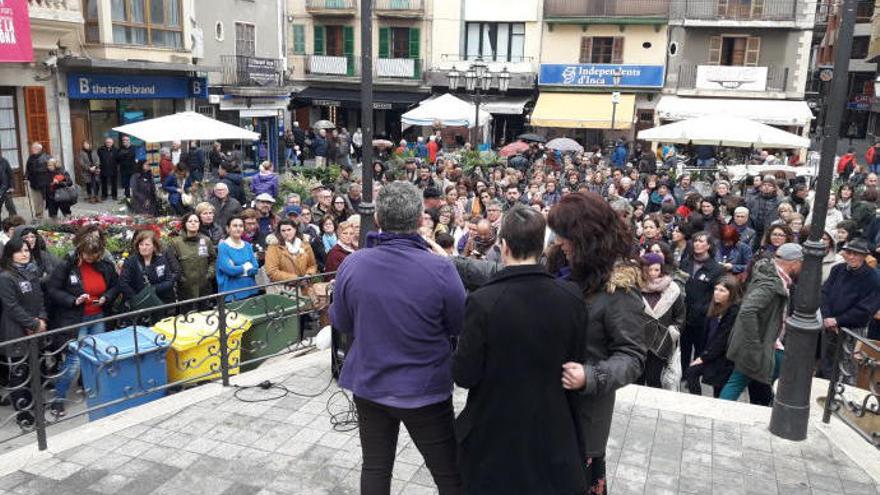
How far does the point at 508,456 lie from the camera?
304cm

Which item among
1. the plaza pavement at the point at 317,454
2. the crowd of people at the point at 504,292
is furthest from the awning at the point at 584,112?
the plaza pavement at the point at 317,454

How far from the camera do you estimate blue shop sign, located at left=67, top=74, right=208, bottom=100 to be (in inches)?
739

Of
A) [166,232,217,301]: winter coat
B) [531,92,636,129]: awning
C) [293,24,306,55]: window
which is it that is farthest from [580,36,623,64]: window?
[166,232,217,301]: winter coat

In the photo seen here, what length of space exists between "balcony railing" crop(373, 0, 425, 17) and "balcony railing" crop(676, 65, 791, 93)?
502 inches

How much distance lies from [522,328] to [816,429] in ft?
13.5

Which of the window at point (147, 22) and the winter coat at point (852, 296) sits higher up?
the window at point (147, 22)

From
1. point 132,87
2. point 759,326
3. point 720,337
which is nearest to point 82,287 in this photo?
point 720,337

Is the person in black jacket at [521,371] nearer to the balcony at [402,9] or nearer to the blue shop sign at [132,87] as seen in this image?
the blue shop sign at [132,87]

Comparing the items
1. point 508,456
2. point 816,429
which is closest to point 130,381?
point 508,456

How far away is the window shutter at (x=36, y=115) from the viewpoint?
17312mm

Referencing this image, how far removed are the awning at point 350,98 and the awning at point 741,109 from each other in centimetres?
1119

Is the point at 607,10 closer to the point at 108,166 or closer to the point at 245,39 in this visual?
the point at 245,39

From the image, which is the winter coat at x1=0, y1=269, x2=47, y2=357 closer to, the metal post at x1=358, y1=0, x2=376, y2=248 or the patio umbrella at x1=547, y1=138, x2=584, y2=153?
the metal post at x1=358, y1=0, x2=376, y2=248

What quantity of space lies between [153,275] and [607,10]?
2861 cm
